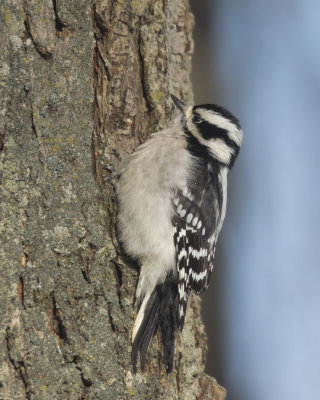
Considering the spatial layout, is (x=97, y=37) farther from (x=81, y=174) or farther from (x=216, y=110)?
(x=216, y=110)

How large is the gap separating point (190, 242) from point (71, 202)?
1.05m

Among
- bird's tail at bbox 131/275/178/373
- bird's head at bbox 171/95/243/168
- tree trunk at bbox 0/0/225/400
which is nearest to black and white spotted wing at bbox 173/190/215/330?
bird's tail at bbox 131/275/178/373

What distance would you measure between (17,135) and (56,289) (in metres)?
0.79

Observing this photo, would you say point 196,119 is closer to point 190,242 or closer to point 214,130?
point 214,130

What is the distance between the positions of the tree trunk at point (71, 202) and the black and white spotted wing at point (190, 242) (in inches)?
14.8

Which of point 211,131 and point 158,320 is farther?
point 211,131

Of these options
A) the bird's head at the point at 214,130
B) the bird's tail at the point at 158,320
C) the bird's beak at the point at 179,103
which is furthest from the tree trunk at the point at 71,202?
the bird's head at the point at 214,130

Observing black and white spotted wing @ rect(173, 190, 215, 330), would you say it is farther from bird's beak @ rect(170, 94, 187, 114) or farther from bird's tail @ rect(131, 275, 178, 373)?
bird's beak @ rect(170, 94, 187, 114)

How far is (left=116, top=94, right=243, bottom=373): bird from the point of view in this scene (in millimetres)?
3916

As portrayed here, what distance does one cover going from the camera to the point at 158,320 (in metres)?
3.94

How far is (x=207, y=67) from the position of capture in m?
7.35

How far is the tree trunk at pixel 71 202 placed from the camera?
3201 millimetres

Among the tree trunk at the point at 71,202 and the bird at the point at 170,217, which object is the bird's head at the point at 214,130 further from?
the tree trunk at the point at 71,202

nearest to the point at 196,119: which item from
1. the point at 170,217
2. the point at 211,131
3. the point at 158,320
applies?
the point at 211,131
